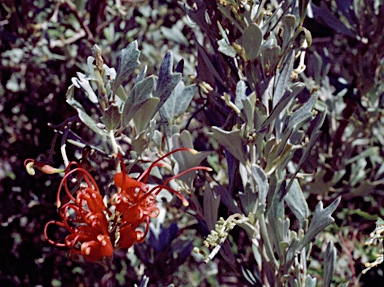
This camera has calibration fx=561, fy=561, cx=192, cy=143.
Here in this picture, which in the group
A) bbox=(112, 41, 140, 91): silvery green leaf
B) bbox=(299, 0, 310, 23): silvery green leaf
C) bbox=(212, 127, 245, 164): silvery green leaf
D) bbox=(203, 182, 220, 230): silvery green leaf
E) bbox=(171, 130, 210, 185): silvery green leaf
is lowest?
bbox=(203, 182, 220, 230): silvery green leaf

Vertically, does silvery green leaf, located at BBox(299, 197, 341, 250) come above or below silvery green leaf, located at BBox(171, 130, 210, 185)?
below

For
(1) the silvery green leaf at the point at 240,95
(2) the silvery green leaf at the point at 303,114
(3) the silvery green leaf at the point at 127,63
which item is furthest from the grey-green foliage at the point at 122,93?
(2) the silvery green leaf at the point at 303,114

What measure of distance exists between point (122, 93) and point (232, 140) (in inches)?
8.3

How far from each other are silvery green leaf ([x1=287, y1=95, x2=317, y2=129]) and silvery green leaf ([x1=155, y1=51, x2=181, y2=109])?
206 millimetres

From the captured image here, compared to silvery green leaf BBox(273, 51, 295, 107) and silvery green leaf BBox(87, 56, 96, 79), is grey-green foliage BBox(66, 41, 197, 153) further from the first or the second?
silvery green leaf BBox(273, 51, 295, 107)

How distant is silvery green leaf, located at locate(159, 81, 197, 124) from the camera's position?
1011 mm

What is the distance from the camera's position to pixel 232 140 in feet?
2.97

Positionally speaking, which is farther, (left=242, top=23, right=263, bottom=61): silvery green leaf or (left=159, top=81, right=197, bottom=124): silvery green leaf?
(left=159, top=81, right=197, bottom=124): silvery green leaf

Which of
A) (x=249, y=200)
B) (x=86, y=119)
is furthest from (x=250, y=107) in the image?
(x=86, y=119)

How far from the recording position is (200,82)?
106 cm

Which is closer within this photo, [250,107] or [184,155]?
[250,107]

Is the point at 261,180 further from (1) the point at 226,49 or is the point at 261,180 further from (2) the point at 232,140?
(1) the point at 226,49

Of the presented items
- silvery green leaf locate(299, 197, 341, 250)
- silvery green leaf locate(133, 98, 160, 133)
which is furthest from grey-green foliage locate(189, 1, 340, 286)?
silvery green leaf locate(133, 98, 160, 133)

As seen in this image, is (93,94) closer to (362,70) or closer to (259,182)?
(259,182)
